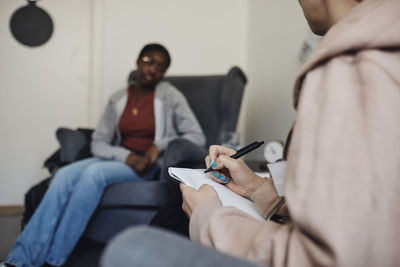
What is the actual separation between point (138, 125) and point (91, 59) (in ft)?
4.33

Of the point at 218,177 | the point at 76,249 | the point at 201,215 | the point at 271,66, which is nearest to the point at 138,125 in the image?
the point at 76,249

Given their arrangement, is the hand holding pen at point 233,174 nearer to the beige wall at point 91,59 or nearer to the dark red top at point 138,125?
the dark red top at point 138,125

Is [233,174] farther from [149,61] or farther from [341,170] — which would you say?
[149,61]

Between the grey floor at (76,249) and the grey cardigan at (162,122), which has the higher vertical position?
the grey cardigan at (162,122)

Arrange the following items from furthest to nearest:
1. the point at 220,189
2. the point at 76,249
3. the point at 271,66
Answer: the point at 271,66, the point at 76,249, the point at 220,189

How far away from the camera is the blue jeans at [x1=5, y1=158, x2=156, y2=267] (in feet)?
5.10

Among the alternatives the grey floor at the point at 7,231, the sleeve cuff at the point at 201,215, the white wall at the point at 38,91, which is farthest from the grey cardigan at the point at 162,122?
the sleeve cuff at the point at 201,215

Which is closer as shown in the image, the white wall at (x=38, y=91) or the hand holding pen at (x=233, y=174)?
the hand holding pen at (x=233, y=174)

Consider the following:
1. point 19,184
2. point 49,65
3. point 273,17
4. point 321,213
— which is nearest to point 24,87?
point 49,65

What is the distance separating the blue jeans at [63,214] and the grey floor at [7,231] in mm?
329

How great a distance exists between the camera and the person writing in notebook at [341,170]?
36 cm

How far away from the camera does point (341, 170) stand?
38 cm

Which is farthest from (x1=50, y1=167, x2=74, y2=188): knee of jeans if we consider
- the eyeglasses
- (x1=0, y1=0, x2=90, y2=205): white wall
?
(x1=0, y1=0, x2=90, y2=205): white wall

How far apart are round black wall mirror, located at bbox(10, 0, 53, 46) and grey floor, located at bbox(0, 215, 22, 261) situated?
1.50 metres
